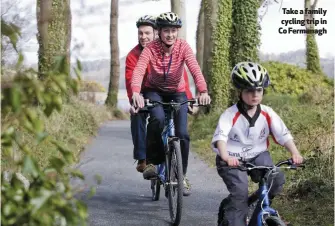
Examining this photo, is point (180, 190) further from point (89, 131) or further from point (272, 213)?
point (89, 131)

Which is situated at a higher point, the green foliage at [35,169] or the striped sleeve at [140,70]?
the green foliage at [35,169]

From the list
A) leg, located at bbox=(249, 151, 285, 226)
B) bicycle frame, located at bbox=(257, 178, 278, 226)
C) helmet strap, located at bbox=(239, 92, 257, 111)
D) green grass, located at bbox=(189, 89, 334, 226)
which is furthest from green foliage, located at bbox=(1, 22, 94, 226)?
green grass, located at bbox=(189, 89, 334, 226)

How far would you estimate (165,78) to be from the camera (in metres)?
8.01

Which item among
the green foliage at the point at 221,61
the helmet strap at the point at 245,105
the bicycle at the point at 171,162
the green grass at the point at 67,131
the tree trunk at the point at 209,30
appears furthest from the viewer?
the tree trunk at the point at 209,30

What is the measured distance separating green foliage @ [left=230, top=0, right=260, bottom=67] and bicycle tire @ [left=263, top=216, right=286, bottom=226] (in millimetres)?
13418

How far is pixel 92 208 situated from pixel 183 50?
2.19 m

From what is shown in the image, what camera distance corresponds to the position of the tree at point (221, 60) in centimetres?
1859

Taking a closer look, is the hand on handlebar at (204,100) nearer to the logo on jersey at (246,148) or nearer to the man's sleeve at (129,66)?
the man's sleeve at (129,66)

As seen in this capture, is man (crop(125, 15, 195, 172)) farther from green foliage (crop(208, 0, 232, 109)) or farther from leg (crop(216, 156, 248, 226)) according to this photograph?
green foliage (crop(208, 0, 232, 109))

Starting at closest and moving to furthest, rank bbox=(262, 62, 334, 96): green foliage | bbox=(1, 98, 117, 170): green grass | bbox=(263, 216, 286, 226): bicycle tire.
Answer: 1. bbox=(263, 216, 286, 226): bicycle tire
2. bbox=(1, 98, 117, 170): green grass
3. bbox=(262, 62, 334, 96): green foliage

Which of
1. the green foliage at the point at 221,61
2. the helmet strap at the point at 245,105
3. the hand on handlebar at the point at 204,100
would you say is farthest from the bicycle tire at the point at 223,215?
the green foliage at the point at 221,61

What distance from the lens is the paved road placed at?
7.72 metres

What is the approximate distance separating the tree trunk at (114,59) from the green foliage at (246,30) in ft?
44.2

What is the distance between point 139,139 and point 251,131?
10.4 feet
